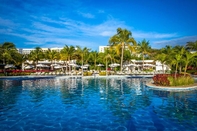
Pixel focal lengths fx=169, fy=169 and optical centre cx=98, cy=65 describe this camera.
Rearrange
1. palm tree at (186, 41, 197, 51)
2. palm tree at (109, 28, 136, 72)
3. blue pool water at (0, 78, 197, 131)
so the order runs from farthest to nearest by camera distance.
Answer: palm tree at (109, 28, 136, 72)
palm tree at (186, 41, 197, 51)
blue pool water at (0, 78, 197, 131)

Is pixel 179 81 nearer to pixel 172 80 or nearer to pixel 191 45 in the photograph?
pixel 172 80


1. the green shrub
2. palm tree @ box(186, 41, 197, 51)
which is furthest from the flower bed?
palm tree @ box(186, 41, 197, 51)

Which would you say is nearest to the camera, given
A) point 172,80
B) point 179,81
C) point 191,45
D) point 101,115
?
point 101,115

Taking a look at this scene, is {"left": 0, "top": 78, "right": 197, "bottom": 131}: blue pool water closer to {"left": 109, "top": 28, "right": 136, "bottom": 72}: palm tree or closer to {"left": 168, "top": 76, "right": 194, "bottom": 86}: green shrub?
{"left": 168, "top": 76, "right": 194, "bottom": 86}: green shrub

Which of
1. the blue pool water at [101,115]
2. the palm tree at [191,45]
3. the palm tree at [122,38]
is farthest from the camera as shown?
the palm tree at [122,38]

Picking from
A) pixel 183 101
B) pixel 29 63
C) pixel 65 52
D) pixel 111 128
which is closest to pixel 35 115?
pixel 111 128

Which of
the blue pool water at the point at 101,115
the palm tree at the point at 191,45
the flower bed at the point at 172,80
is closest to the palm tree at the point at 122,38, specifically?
the palm tree at the point at 191,45

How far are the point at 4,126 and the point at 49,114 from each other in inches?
88.2

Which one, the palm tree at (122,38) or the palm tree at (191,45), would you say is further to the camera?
the palm tree at (122,38)

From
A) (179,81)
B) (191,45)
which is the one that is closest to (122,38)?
(191,45)

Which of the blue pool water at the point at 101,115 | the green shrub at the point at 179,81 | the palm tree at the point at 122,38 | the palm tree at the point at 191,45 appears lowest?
the blue pool water at the point at 101,115

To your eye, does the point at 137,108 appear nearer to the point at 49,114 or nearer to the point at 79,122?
the point at 79,122

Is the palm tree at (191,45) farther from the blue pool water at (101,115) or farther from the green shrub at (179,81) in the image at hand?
the blue pool water at (101,115)

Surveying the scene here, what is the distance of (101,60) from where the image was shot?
1946 inches
